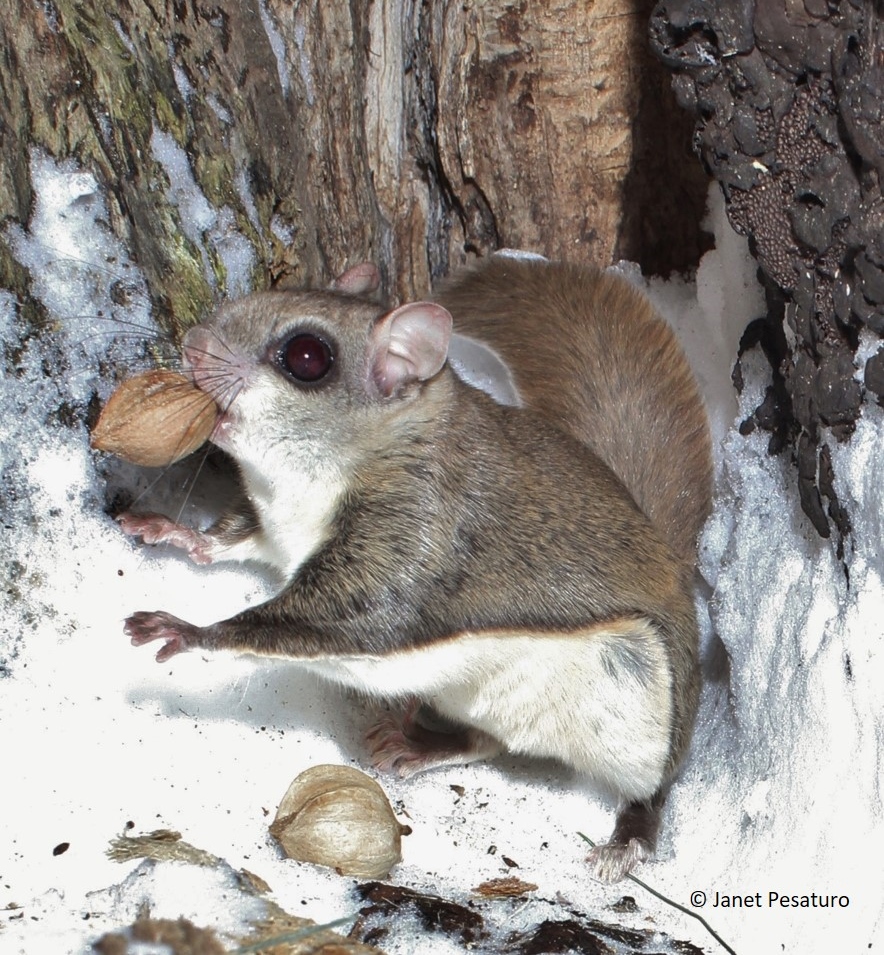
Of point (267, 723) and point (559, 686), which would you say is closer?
point (559, 686)

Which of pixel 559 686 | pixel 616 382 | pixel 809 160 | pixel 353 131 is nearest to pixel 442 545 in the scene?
pixel 559 686

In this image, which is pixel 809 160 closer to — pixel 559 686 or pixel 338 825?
pixel 559 686

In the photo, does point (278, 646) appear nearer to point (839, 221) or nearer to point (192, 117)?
point (192, 117)

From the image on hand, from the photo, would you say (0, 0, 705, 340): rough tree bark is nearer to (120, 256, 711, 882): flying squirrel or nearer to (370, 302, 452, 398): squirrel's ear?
(120, 256, 711, 882): flying squirrel

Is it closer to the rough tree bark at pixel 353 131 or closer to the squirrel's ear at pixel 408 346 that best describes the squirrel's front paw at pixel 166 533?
the rough tree bark at pixel 353 131

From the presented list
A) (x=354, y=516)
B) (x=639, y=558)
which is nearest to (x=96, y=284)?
(x=354, y=516)

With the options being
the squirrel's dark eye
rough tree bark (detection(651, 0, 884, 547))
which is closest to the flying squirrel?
the squirrel's dark eye

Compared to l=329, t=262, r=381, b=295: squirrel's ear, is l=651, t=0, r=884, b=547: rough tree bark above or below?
above
